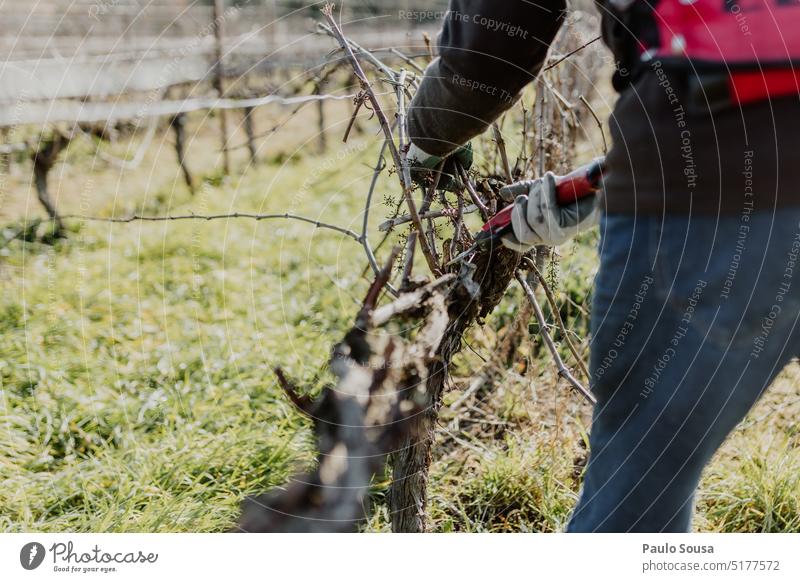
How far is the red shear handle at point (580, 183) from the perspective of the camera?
4.36ft

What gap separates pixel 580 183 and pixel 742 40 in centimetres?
43

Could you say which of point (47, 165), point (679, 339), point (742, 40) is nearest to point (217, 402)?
point (679, 339)

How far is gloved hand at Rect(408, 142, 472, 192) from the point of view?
5.17ft

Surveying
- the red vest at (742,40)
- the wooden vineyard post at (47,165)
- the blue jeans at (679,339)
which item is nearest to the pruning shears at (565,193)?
the blue jeans at (679,339)

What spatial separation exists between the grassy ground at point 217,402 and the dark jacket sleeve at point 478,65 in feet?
1.86

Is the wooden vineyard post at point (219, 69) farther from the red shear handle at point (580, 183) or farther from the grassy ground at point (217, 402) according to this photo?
the red shear handle at point (580, 183)

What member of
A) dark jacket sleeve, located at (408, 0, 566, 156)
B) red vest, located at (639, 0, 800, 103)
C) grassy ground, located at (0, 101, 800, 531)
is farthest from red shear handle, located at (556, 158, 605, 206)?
grassy ground, located at (0, 101, 800, 531)

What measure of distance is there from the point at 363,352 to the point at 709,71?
1.88ft

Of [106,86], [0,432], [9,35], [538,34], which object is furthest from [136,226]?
[538,34]

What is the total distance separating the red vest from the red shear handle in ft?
1.13

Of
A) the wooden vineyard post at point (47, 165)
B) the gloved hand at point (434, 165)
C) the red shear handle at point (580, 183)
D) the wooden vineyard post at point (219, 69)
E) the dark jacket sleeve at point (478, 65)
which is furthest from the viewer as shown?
the wooden vineyard post at point (219, 69)

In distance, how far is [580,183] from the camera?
4.45 ft

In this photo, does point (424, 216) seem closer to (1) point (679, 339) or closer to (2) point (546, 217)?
(2) point (546, 217)

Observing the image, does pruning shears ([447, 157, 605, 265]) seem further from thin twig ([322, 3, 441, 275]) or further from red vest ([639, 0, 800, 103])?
red vest ([639, 0, 800, 103])
